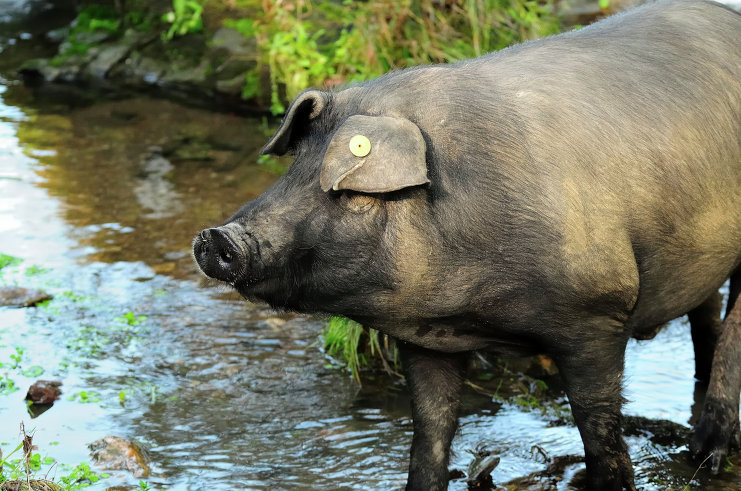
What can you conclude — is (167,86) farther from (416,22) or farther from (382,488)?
(382,488)

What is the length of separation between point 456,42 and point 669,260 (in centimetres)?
289

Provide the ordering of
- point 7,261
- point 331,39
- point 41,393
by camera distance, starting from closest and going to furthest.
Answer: point 41,393 < point 7,261 < point 331,39

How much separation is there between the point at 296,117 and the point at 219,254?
0.60 metres

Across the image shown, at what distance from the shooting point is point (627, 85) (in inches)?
166

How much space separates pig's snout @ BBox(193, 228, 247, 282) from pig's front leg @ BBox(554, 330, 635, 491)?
128 centimetres

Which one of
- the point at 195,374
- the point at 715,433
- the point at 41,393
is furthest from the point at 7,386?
the point at 715,433

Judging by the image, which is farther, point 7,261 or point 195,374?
point 7,261

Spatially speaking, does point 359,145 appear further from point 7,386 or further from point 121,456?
point 7,386

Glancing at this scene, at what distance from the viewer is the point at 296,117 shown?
3838mm

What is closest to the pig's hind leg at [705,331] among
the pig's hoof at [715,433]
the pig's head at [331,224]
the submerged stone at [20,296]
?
the pig's hoof at [715,433]

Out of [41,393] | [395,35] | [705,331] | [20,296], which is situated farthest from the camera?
[395,35]

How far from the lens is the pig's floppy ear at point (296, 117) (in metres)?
3.77

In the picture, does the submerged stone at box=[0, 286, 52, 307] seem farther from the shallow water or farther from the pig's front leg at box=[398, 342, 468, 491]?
the pig's front leg at box=[398, 342, 468, 491]

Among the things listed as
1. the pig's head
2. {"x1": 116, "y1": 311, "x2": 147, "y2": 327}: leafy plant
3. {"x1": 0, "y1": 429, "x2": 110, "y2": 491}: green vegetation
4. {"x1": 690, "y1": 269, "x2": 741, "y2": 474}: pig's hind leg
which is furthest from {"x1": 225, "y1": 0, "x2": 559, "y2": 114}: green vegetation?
{"x1": 0, "y1": 429, "x2": 110, "y2": 491}: green vegetation
